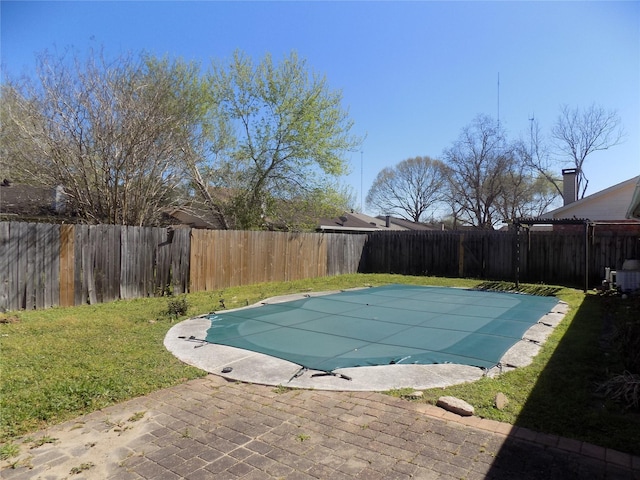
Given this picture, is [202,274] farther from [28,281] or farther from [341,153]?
[341,153]

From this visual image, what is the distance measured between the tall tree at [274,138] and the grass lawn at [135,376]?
958 cm

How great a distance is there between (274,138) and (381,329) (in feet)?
35.1

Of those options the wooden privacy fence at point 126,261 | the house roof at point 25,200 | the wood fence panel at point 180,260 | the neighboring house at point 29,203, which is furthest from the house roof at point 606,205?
the house roof at point 25,200

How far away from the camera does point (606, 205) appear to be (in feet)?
53.6

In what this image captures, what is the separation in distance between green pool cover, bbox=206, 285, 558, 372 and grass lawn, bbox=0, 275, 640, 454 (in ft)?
2.46

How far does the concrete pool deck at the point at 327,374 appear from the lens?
4133mm

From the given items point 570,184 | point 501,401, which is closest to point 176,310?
point 501,401

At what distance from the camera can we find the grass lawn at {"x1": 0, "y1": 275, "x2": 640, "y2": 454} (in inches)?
127

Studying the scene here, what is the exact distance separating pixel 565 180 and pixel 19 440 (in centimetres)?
2152

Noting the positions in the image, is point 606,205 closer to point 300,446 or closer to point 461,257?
point 461,257

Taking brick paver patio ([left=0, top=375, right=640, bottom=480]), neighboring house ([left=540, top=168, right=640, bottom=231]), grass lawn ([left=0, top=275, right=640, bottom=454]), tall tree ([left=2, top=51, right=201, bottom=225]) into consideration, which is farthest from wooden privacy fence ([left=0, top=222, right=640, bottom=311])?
brick paver patio ([left=0, top=375, right=640, bottom=480])

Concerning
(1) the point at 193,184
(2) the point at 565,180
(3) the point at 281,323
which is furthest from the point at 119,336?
(2) the point at 565,180

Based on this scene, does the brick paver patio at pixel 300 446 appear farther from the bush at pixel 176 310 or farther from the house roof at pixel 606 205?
the house roof at pixel 606 205

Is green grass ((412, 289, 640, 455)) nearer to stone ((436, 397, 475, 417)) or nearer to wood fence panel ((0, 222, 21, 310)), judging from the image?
stone ((436, 397, 475, 417))
